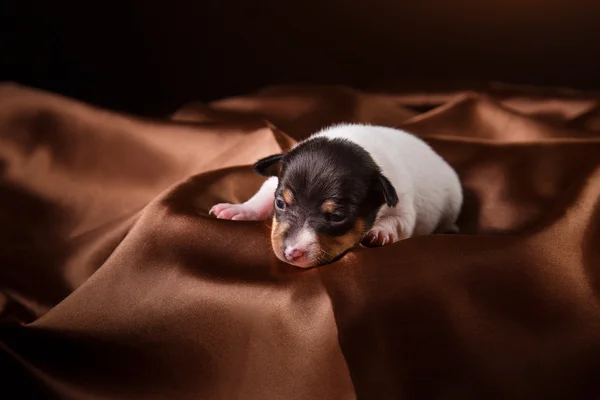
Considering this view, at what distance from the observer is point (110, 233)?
186 centimetres

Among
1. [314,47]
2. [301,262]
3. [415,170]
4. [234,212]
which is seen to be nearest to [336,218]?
[301,262]

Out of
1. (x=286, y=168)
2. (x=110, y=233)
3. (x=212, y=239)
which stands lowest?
(x=110, y=233)

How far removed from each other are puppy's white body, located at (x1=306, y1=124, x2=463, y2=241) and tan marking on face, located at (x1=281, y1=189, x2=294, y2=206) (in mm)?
246

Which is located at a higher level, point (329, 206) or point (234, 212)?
point (329, 206)

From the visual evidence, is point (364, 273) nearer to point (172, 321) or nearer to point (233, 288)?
point (233, 288)

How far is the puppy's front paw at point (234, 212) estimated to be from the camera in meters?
1.77

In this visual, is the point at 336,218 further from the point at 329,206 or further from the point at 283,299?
the point at 283,299

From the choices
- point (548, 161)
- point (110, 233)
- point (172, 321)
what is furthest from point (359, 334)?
point (548, 161)

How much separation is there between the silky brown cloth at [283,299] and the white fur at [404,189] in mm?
93

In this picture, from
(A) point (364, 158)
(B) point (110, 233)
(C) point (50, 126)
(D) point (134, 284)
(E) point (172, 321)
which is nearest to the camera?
(E) point (172, 321)

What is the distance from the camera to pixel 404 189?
179 centimetres

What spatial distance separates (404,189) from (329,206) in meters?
0.34

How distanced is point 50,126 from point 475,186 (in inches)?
57.9

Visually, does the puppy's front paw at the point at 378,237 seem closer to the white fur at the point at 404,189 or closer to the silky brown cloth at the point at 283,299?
the white fur at the point at 404,189
